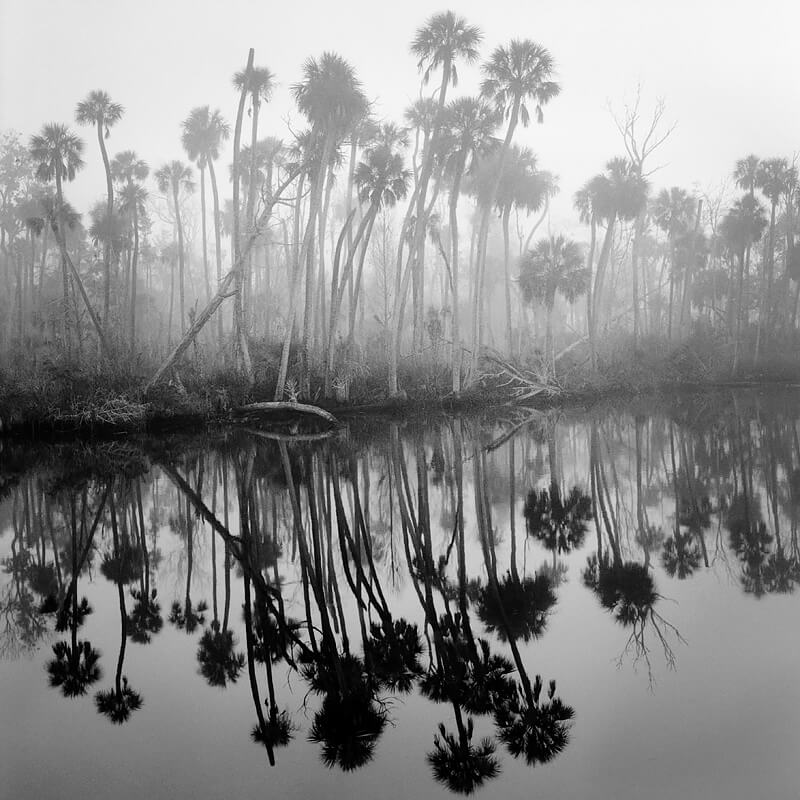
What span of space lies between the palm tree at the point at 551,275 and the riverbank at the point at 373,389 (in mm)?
2685

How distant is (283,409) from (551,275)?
14.0m

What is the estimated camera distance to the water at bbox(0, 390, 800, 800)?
8.35ft

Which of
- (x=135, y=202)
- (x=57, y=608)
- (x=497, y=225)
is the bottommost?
(x=57, y=608)

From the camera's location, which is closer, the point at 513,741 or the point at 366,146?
the point at 513,741

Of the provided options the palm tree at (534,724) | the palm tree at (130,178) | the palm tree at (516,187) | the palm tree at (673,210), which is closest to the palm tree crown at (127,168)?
the palm tree at (130,178)

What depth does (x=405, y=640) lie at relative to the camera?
3703mm

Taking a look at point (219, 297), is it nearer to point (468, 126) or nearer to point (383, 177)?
point (383, 177)

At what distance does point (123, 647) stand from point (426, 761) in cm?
227

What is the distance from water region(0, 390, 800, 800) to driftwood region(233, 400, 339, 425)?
359 inches

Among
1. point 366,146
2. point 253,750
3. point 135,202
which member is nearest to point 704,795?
point 253,750

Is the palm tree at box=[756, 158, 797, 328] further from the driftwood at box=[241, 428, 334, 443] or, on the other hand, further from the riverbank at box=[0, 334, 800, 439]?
the driftwood at box=[241, 428, 334, 443]

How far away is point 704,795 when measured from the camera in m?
2.31

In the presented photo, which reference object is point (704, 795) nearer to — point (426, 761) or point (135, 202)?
point (426, 761)

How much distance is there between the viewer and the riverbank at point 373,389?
53.3 feet
